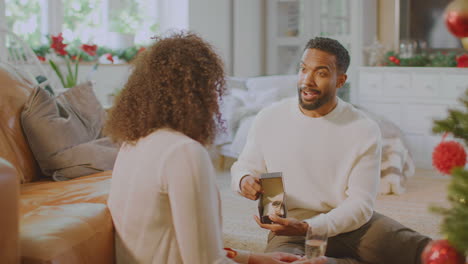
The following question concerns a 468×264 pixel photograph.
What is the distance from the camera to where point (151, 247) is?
142 cm

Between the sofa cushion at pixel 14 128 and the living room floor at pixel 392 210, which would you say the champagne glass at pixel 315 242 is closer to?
the sofa cushion at pixel 14 128

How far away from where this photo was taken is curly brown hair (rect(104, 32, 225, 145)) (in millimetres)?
1412

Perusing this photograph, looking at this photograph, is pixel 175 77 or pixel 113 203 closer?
pixel 175 77

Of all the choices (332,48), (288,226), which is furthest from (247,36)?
(288,226)

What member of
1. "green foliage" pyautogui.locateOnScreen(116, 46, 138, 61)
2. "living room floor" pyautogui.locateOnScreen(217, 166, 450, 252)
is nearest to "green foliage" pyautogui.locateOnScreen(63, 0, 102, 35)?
"green foliage" pyautogui.locateOnScreen(116, 46, 138, 61)

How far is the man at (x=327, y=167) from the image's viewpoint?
74.0 inches

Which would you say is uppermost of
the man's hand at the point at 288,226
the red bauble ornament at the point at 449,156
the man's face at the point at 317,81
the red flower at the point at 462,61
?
the red flower at the point at 462,61

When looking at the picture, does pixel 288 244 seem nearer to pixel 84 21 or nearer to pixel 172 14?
pixel 84 21

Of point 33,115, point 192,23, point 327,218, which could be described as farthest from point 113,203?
point 192,23

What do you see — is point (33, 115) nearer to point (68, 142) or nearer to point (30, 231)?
point (68, 142)

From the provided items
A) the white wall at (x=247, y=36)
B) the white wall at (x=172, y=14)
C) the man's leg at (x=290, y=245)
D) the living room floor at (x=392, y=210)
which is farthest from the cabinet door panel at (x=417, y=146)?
the man's leg at (x=290, y=245)

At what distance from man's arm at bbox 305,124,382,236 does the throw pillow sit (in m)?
1.20

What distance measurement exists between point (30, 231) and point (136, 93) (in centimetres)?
47

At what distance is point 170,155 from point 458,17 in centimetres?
67
